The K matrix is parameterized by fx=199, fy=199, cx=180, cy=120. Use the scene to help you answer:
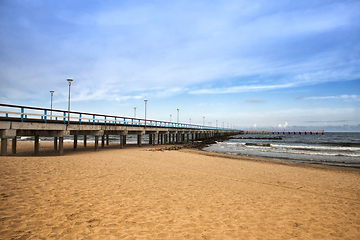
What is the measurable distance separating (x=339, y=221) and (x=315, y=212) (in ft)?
2.31

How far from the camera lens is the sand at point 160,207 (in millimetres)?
4867

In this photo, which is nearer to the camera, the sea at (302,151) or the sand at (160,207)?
the sand at (160,207)

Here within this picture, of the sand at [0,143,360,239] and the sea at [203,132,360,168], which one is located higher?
the sand at [0,143,360,239]

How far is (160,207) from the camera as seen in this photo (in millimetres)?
6445

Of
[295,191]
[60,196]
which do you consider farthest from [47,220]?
[295,191]

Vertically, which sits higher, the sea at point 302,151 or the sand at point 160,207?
the sand at point 160,207

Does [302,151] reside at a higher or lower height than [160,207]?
lower

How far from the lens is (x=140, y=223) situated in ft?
17.3

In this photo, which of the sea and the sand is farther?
the sea

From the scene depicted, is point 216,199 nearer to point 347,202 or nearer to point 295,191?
point 295,191

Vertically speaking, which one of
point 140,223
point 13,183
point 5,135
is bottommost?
point 140,223

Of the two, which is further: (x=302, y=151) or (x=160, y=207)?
(x=302, y=151)

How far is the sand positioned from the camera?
4.87 m

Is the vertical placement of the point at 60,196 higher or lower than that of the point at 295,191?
higher
